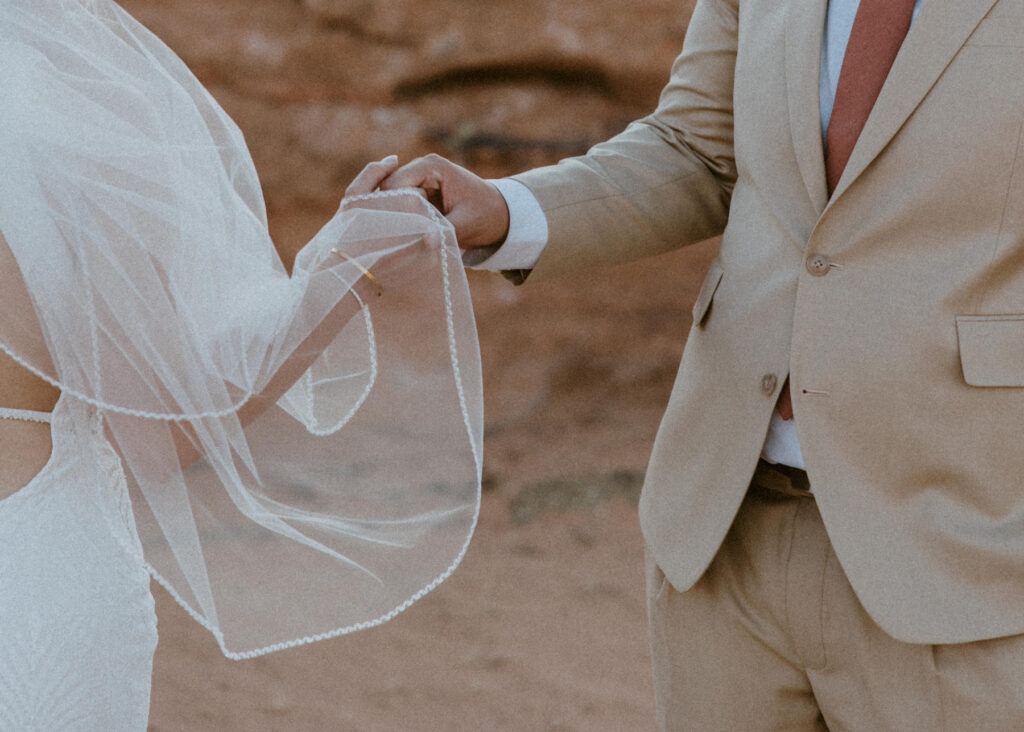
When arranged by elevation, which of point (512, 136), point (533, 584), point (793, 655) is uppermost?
point (793, 655)

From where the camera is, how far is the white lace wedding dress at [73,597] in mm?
1410

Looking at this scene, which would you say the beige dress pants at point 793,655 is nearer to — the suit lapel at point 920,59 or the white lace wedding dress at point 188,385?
the white lace wedding dress at point 188,385

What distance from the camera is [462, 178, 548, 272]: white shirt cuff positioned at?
1809 millimetres

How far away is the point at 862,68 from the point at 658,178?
1.41ft

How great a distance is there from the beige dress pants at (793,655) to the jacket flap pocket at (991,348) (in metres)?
0.31

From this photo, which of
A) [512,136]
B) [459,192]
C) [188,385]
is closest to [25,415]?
[188,385]

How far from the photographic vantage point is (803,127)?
1504mm

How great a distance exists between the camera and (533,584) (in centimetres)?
474

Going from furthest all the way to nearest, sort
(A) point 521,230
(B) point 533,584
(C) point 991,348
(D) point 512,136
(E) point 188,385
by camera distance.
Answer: (D) point 512,136, (B) point 533,584, (A) point 521,230, (E) point 188,385, (C) point 991,348

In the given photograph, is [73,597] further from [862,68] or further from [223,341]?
[862,68]

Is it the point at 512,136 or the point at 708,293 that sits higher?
the point at 708,293

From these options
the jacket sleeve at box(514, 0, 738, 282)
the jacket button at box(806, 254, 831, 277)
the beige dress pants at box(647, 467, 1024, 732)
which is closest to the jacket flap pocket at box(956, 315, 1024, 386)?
the jacket button at box(806, 254, 831, 277)

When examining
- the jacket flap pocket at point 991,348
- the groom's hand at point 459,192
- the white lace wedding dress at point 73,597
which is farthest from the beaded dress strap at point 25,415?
the jacket flap pocket at point 991,348

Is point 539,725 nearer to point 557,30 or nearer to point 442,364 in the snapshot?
point 442,364
